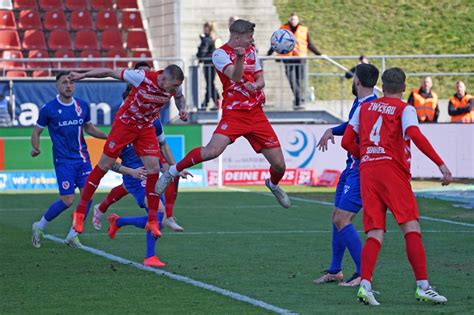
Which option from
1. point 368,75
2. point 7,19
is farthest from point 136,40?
point 368,75

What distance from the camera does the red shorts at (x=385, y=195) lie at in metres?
9.45

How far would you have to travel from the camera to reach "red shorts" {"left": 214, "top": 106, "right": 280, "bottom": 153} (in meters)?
12.6

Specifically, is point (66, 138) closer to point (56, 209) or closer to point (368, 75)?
point (56, 209)

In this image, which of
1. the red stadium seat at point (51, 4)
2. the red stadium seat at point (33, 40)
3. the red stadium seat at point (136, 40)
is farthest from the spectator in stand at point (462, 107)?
the red stadium seat at point (51, 4)

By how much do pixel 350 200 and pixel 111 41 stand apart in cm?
2386

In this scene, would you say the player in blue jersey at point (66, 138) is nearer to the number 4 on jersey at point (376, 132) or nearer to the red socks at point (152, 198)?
the red socks at point (152, 198)

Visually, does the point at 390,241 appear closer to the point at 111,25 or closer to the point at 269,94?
the point at 269,94

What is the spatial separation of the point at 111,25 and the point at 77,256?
71.0 feet

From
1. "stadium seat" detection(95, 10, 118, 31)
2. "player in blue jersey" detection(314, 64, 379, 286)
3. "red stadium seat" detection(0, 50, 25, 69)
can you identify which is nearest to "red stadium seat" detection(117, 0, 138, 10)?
"stadium seat" detection(95, 10, 118, 31)

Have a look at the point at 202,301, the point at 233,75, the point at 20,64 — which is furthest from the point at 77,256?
the point at 20,64

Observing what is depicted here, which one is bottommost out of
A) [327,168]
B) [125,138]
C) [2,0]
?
[327,168]

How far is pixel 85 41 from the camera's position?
33.5 m

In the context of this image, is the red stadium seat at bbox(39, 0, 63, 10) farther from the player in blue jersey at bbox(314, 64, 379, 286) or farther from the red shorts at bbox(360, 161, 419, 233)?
the red shorts at bbox(360, 161, 419, 233)

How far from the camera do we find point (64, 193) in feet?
47.8
